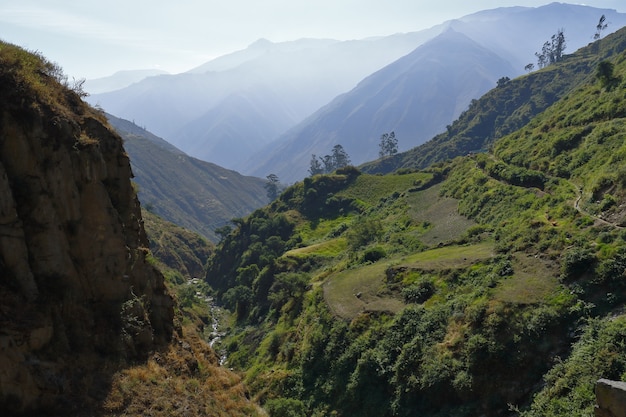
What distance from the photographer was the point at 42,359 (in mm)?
14859

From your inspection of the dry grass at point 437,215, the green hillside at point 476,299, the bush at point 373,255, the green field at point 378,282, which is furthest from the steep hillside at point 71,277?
the dry grass at point 437,215

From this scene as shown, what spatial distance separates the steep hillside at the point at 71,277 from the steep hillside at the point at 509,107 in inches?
5706

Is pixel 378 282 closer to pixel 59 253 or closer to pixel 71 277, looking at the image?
pixel 71 277

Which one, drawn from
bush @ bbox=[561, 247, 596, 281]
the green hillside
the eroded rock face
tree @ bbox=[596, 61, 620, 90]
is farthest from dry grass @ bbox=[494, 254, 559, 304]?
tree @ bbox=[596, 61, 620, 90]

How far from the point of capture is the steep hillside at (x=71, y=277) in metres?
14.8

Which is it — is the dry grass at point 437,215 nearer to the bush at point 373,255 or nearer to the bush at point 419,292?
the bush at point 373,255

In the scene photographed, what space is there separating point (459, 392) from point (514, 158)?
41037 millimetres

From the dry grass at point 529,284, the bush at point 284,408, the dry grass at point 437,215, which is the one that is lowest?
the bush at point 284,408

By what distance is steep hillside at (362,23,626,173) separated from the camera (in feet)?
497

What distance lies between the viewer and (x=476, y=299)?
28.5 m

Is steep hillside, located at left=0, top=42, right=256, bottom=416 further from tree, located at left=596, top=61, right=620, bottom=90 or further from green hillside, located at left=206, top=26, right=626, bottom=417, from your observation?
tree, located at left=596, top=61, right=620, bottom=90

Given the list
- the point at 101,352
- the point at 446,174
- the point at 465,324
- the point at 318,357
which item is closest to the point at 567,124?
the point at 446,174

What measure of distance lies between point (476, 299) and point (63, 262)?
24308mm

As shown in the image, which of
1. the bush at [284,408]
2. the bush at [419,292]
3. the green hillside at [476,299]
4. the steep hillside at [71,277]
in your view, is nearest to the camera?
the steep hillside at [71,277]
